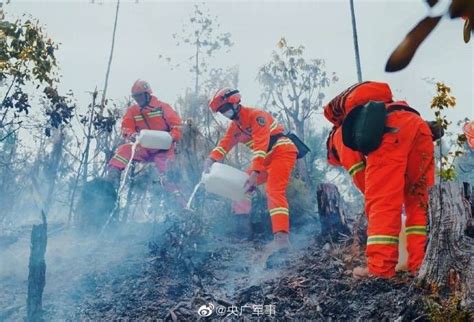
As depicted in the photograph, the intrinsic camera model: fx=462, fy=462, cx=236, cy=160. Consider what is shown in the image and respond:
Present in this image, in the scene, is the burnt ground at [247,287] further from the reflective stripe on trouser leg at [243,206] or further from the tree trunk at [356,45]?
the tree trunk at [356,45]

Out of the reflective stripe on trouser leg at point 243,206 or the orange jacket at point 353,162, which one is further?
the reflective stripe on trouser leg at point 243,206

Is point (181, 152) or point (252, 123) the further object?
point (181, 152)

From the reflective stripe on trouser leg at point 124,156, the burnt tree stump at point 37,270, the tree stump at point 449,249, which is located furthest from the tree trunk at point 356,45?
the burnt tree stump at point 37,270

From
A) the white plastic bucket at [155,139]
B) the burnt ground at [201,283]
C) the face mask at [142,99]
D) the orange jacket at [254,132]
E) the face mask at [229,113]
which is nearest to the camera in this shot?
the burnt ground at [201,283]

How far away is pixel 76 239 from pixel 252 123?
277 centimetres

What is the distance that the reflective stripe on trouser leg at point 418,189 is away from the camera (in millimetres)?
3254

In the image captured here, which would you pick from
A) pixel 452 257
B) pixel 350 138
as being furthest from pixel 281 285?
pixel 452 257

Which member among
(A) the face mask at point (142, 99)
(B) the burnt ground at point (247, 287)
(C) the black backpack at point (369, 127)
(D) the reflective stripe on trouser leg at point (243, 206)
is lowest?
(B) the burnt ground at point (247, 287)

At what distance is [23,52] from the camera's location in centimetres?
410

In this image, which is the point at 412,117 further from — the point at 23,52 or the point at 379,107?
the point at 23,52

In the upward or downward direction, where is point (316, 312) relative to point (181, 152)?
downward

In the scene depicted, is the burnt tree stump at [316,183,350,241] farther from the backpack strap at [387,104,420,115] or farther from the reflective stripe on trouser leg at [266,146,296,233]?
the backpack strap at [387,104,420,115]

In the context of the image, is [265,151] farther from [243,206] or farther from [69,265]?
[69,265]

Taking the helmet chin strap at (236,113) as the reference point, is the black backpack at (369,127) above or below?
below
